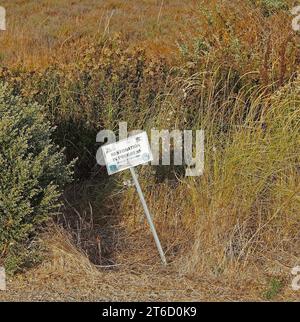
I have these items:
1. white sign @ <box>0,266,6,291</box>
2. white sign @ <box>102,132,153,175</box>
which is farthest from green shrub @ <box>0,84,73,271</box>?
white sign @ <box>102,132,153,175</box>

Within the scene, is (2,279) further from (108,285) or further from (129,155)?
(129,155)

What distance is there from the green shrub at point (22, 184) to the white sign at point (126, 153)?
0.33m

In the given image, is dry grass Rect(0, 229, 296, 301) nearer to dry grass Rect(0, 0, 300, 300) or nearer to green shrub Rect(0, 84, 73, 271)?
dry grass Rect(0, 0, 300, 300)

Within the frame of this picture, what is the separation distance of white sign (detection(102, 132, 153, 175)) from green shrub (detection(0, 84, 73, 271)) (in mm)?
334

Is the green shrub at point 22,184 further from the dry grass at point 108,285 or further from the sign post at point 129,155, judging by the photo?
the sign post at point 129,155

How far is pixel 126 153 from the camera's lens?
453 cm

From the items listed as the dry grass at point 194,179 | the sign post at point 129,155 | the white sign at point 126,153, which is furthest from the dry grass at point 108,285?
the white sign at point 126,153

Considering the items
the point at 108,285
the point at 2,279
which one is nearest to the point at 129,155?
the point at 108,285

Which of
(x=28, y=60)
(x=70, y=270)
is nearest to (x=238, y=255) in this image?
Result: (x=70, y=270)

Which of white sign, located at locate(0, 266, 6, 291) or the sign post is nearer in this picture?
white sign, located at locate(0, 266, 6, 291)

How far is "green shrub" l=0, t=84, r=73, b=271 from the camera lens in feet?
14.2

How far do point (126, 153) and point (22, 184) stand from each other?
672 millimetres

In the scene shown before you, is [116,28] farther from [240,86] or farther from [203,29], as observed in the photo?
[240,86]
